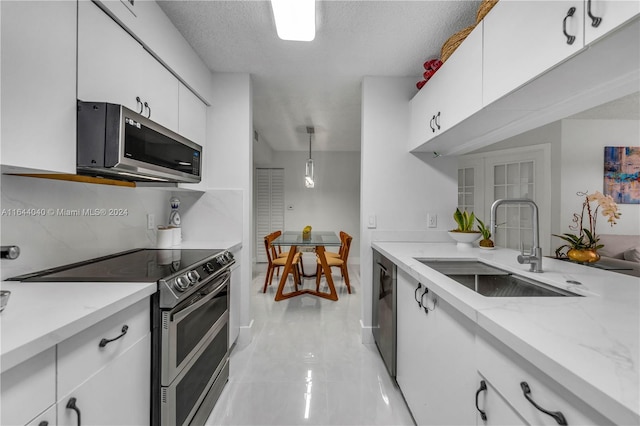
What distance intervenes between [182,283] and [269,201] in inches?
184

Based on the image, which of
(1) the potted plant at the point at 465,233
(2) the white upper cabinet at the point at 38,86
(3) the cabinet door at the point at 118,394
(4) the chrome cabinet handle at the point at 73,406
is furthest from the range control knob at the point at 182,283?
(1) the potted plant at the point at 465,233

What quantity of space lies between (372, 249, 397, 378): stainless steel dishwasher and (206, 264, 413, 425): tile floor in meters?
0.17

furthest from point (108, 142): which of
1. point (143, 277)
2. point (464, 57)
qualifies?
point (464, 57)

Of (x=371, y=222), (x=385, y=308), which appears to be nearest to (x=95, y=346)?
(x=385, y=308)

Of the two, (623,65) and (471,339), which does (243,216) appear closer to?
(471,339)

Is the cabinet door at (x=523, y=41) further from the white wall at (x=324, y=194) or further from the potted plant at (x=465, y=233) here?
the white wall at (x=324, y=194)

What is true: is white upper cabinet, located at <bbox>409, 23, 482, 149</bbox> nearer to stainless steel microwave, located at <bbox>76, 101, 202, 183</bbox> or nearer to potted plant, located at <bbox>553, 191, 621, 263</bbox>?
potted plant, located at <bbox>553, 191, 621, 263</bbox>

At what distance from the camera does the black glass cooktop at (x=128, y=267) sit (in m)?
1.14

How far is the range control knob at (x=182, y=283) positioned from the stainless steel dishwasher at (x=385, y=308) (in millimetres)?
1237

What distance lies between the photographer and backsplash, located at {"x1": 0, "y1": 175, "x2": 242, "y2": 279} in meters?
1.15

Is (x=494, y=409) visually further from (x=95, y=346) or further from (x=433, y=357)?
(x=95, y=346)

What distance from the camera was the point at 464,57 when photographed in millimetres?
1495

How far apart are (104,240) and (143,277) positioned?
75cm

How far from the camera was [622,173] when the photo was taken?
1.32 meters
